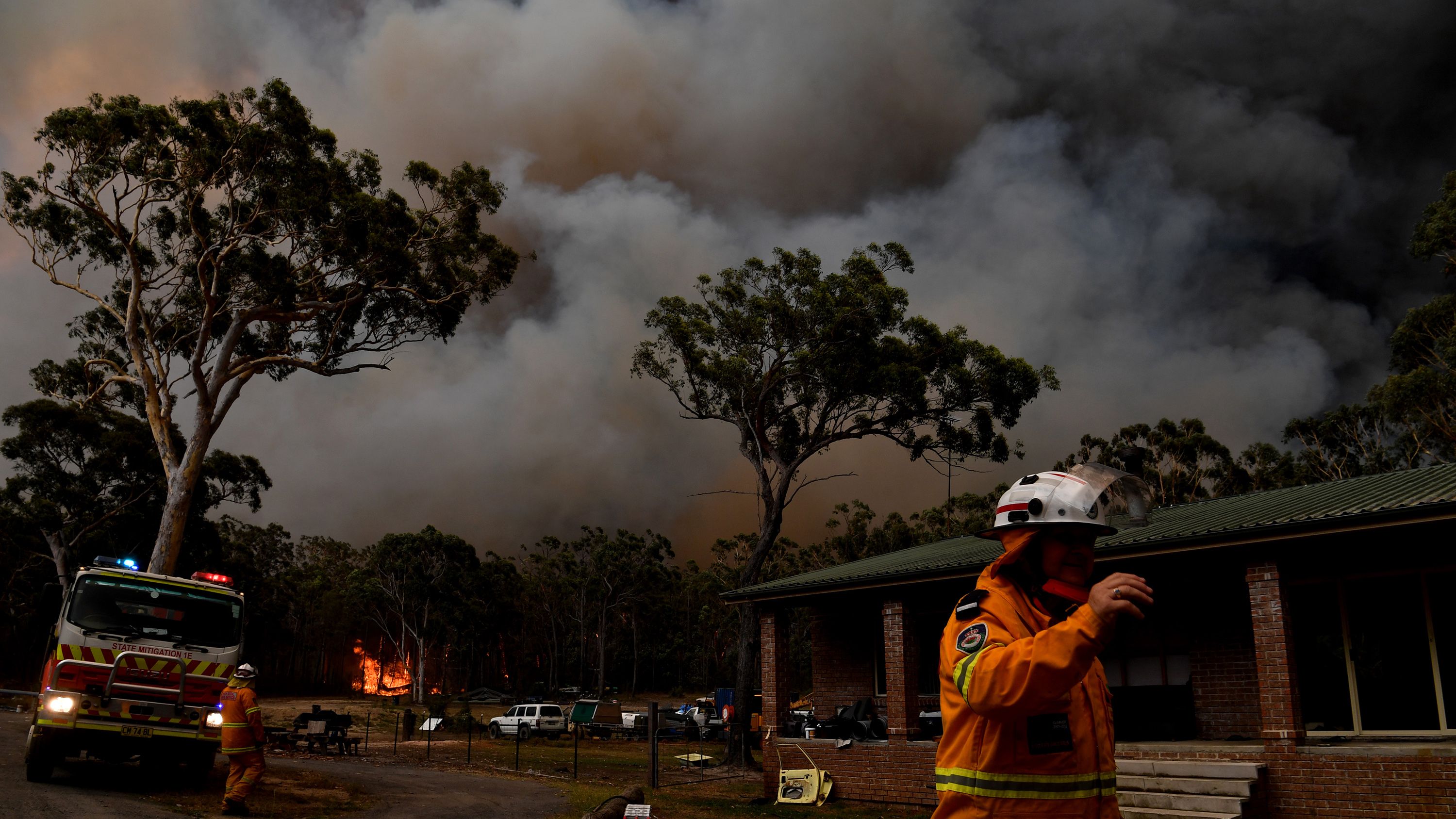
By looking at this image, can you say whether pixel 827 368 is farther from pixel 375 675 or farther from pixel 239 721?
pixel 375 675

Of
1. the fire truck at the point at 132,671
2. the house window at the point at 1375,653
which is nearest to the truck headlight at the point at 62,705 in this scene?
the fire truck at the point at 132,671

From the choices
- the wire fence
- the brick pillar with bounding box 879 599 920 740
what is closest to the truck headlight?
the wire fence

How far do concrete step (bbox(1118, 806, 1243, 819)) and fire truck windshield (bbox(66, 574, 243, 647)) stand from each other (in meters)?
12.0

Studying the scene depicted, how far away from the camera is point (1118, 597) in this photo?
2.20m

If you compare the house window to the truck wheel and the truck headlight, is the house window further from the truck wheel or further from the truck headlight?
the truck wheel

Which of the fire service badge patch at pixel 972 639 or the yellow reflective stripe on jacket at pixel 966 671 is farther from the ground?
the fire service badge patch at pixel 972 639

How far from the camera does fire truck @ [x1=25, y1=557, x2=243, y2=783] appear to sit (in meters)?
11.8

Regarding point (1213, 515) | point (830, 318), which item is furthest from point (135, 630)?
point (830, 318)

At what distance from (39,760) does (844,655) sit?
1404 cm

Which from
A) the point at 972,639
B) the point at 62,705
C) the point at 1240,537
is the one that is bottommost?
the point at 62,705

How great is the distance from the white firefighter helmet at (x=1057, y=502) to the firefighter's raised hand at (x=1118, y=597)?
0.44 metres

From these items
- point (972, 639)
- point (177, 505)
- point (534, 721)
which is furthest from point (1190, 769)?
point (534, 721)

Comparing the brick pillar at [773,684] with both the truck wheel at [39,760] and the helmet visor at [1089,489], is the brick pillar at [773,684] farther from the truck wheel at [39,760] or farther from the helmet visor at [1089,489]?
the helmet visor at [1089,489]

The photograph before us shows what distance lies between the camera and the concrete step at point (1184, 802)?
11109 millimetres
